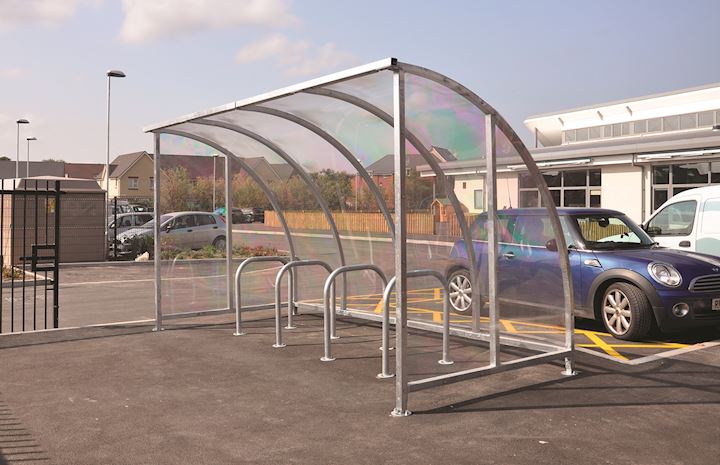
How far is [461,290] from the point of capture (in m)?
7.36

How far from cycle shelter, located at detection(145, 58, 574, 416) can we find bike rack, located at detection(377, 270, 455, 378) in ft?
0.06

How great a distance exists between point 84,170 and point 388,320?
82764mm

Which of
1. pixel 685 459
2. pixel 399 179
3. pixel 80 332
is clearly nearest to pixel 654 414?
pixel 685 459

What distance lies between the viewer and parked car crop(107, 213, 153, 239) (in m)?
21.5

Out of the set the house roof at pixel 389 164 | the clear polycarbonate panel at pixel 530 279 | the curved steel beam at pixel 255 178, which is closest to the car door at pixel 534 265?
the clear polycarbonate panel at pixel 530 279

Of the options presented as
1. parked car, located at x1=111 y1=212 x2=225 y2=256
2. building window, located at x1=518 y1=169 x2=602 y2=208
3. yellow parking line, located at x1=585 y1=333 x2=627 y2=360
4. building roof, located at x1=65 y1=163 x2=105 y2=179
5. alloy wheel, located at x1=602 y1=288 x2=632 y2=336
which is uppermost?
building roof, located at x1=65 y1=163 x2=105 y2=179

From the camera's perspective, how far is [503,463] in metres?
4.05

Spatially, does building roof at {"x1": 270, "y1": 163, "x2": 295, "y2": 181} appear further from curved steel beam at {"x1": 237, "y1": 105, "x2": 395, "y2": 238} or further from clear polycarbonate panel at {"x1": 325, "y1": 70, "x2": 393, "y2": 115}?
clear polycarbonate panel at {"x1": 325, "y1": 70, "x2": 393, "y2": 115}

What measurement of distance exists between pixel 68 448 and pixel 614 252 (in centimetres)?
627

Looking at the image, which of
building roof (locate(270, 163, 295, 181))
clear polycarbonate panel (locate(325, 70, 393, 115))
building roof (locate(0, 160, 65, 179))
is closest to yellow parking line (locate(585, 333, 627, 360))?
clear polycarbonate panel (locate(325, 70, 393, 115))

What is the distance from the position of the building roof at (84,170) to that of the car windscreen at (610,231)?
79.1 metres

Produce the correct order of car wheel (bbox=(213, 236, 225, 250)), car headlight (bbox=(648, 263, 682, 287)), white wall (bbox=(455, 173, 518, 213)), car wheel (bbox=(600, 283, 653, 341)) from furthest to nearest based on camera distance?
car wheel (bbox=(213, 236, 225, 250)) → car wheel (bbox=(600, 283, 653, 341)) → car headlight (bbox=(648, 263, 682, 287)) → white wall (bbox=(455, 173, 518, 213))

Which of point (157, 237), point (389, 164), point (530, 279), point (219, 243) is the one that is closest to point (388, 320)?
point (530, 279)

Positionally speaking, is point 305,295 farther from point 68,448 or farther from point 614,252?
point 68,448
